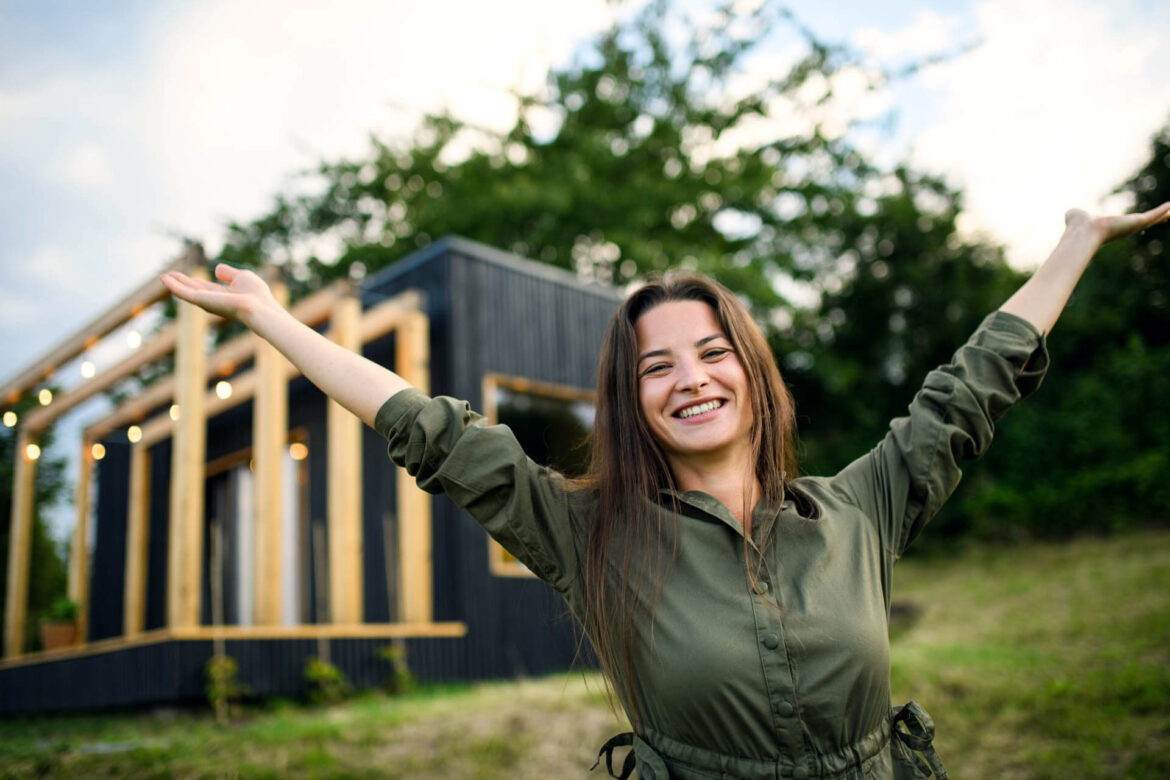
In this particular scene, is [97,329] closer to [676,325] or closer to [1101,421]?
[676,325]

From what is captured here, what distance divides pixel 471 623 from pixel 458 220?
30.4 ft

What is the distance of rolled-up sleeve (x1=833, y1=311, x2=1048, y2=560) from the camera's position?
167cm

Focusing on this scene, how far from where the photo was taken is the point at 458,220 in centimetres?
1491

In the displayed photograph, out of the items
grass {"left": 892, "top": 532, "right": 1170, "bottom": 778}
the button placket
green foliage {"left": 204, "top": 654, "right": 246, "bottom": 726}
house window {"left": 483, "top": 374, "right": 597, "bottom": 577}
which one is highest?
house window {"left": 483, "top": 374, "right": 597, "bottom": 577}

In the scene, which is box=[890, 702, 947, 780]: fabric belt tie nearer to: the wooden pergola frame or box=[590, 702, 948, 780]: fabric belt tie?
box=[590, 702, 948, 780]: fabric belt tie

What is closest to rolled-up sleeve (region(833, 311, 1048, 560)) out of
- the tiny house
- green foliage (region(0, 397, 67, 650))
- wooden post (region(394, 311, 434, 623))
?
the tiny house

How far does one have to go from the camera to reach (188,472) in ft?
19.3

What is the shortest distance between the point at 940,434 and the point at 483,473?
852mm

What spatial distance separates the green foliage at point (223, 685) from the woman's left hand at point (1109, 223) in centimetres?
495

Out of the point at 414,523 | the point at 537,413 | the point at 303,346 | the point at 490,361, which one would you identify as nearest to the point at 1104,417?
the point at 537,413

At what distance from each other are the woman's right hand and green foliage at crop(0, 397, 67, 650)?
33.3 ft

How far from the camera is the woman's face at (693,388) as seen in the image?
5.42 feet

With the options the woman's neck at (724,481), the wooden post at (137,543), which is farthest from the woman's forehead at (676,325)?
the wooden post at (137,543)

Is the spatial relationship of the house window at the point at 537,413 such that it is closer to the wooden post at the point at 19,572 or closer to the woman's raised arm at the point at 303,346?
the wooden post at the point at 19,572
